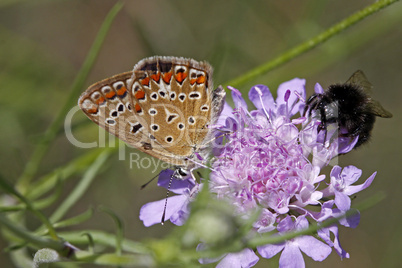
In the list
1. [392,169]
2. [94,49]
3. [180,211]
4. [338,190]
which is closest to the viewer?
[338,190]

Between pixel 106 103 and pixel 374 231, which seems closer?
pixel 106 103

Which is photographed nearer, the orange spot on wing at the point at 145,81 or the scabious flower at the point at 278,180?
the scabious flower at the point at 278,180

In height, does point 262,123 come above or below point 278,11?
below

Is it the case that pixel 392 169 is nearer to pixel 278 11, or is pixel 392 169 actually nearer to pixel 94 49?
pixel 278 11

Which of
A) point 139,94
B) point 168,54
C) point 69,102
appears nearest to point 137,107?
point 139,94

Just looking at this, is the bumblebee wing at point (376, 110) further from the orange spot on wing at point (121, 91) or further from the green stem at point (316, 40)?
the orange spot on wing at point (121, 91)

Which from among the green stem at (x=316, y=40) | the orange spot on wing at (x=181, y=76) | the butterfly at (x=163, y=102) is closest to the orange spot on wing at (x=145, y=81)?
the butterfly at (x=163, y=102)

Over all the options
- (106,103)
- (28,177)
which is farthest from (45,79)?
(106,103)
